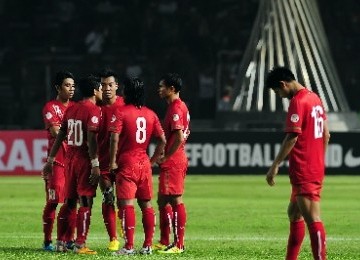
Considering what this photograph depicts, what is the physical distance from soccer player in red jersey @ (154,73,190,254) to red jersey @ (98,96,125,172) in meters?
0.65

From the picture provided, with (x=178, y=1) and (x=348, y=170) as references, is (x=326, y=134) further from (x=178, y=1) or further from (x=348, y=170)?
(x=178, y=1)

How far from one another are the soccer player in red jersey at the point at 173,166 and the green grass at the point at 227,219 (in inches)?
13.6

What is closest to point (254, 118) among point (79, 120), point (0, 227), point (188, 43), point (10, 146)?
point (188, 43)

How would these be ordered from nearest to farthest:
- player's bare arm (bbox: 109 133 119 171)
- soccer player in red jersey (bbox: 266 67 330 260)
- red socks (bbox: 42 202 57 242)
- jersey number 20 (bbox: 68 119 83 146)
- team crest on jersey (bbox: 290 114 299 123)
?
1. team crest on jersey (bbox: 290 114 299 123)
2. soccer player in red jersey (bbox: 266 67 330 260)
3. player's bare arm (bbox: 109 133 119 171)
4. jersey number 20 (bbox: 68 119 83 146)
5. red socks (bbox: 42 202 57 242)

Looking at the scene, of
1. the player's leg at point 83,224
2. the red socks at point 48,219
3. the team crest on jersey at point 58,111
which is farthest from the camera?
the team crest on jersey at point 58,111

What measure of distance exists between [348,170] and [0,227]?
16036 mm

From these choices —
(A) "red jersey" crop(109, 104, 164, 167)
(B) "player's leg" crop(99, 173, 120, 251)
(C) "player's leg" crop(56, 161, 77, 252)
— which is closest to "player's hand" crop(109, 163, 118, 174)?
(A) "red jersey" crop(109, 104, 164, 167)

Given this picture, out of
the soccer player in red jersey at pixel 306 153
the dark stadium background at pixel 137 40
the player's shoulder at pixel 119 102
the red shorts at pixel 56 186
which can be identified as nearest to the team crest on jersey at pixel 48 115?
the red shorts at pixel 56 186

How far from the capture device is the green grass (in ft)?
52.6

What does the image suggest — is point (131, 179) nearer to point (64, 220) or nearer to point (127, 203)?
point (127, 203)

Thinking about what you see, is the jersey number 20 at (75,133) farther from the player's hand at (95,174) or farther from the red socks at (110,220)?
the red socks at (110,220)

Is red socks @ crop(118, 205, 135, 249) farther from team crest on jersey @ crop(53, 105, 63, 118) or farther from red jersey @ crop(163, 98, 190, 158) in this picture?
team crest on jersey @ crop(53, 105, 63, 118)

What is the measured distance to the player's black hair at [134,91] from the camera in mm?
14891

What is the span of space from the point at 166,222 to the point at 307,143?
3.84 m
